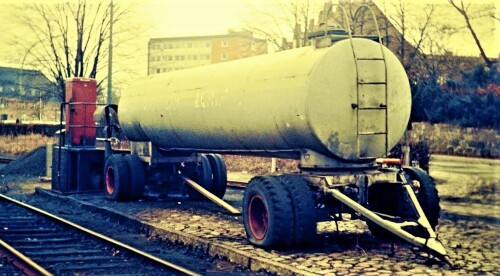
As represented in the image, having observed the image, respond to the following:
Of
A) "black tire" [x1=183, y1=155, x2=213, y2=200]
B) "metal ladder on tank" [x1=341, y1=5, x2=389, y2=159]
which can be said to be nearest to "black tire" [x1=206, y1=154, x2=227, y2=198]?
"black tire" [x1=183, y1=155, x2=213, y2=200]

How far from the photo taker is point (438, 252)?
7.73 metres

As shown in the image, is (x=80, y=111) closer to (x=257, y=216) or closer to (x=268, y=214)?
(x=257, y=216)

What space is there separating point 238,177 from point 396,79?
43.4 feet

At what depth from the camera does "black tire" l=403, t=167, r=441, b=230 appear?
9.57 m

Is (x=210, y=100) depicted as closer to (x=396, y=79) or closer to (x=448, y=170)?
(x=396, y=79)

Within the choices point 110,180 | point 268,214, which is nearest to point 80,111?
point 110,180

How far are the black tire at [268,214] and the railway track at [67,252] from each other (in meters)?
1.44

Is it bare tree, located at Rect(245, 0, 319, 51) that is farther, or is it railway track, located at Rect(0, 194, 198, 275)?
bare tree, located at Rect(245, 0, 319, 51)

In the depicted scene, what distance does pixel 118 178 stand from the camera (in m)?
14.1

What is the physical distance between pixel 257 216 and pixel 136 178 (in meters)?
5.67

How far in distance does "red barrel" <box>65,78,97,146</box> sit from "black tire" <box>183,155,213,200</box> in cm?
321

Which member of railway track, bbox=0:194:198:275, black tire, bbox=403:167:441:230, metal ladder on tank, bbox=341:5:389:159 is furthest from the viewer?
black tire, bbox=403:167:441:230

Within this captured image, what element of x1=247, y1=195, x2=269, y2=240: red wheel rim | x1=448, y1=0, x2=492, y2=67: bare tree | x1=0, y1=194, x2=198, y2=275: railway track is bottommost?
x1=0, y1=194, x2=198, y2=275: railway track

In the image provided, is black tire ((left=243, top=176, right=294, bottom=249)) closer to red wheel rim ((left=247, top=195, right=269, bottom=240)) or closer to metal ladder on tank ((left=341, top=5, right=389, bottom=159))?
red wheel rim ((left=247, top=195, right=269, bottom=240))
